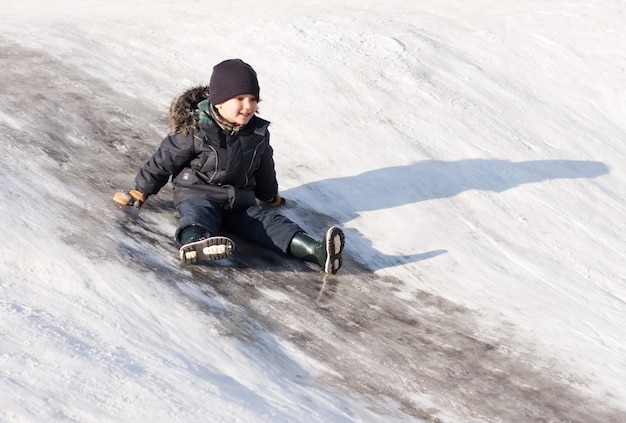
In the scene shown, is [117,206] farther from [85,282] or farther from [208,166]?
[85,282]

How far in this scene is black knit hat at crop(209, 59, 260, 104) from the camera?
5.27 m

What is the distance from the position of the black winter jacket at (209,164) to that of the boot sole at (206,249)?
0.72 m

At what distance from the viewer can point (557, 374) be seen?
14.2 ft

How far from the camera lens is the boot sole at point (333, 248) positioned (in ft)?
16.1

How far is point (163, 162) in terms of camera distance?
530cm

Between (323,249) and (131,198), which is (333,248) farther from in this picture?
(131,198)

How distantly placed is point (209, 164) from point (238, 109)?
1.16ft

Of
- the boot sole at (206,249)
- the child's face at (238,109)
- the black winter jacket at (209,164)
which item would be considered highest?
the child's face at (238,109)

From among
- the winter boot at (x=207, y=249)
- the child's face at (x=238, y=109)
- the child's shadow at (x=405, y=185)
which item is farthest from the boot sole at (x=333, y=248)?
the child's face at (x=238, y=109)

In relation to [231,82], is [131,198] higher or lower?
lower

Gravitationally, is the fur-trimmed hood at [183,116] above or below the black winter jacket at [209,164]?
above

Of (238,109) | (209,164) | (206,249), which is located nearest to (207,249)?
(206,249)

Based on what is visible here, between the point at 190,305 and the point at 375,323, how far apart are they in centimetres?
97

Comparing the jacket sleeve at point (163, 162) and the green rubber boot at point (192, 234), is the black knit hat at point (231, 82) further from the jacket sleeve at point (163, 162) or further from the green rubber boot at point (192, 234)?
the green rubber boot at point (192, 234)
